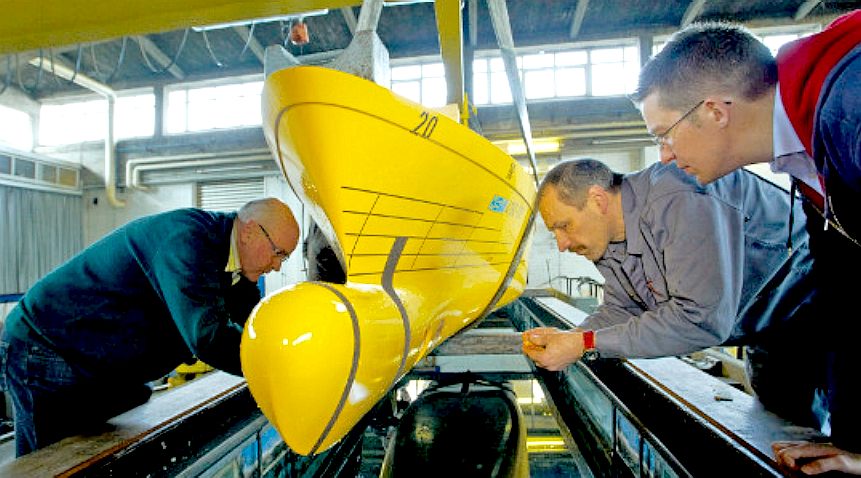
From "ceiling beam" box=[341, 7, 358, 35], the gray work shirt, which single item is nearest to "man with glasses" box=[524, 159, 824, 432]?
the gray work shirt

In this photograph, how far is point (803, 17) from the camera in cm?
735

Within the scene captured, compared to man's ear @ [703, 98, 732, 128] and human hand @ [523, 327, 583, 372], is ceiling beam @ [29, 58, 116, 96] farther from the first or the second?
man's ear @ [703, 98, 732, 128]

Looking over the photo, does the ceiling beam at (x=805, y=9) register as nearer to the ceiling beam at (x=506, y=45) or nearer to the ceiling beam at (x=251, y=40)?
the ceiling beam at (x=506, y=45)

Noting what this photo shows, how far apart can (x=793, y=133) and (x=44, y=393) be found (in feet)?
6.51

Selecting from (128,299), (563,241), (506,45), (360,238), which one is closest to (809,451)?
(563,241)

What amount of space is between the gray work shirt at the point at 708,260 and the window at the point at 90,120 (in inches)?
400

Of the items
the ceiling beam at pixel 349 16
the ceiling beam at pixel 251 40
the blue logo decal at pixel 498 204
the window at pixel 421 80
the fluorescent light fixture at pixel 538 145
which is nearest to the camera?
the blue logo decal at pixel 498 204

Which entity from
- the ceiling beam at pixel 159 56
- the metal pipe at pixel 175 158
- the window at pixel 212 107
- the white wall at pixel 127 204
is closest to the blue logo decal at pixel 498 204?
the metal pipe at pixel 175 158

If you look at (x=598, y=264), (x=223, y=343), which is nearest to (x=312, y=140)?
(x=223, y=343)

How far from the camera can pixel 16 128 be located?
9.19m

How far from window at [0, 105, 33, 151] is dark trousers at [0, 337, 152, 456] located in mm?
9907

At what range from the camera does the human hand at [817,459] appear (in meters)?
0.91

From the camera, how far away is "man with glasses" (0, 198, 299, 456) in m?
1.38

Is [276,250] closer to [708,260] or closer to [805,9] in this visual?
[708,260]
